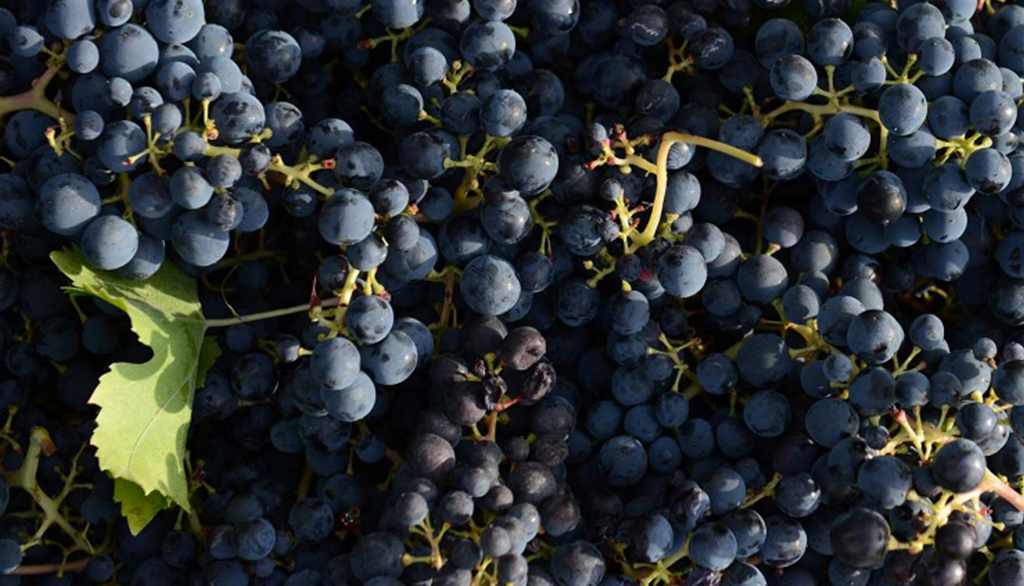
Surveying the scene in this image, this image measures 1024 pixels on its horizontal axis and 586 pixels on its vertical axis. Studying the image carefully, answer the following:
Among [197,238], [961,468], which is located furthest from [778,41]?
[197,238]

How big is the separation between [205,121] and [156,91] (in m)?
0.10

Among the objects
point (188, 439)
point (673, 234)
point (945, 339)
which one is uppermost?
point (673, 234)

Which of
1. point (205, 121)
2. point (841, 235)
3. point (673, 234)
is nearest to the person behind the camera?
point (205, 121)

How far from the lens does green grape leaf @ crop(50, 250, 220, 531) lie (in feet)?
5.62

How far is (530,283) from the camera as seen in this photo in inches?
70.1

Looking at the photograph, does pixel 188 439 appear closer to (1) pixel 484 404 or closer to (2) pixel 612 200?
(1) pixel 484 404

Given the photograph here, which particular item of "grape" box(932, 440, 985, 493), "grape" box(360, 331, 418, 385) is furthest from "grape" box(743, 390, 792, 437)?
"grape" box(360, 331, 418, 385)

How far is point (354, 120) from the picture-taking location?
1.94m

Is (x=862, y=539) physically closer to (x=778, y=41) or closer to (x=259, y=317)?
(x=778, y=41)

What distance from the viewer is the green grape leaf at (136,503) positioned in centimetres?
177

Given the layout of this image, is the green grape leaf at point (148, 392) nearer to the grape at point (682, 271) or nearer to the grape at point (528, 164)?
the grape at point (528, 164)

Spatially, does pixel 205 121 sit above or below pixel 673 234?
above

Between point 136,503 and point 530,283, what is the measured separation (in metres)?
0.68

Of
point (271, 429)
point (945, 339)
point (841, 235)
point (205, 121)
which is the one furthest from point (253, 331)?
point (945, 339)
